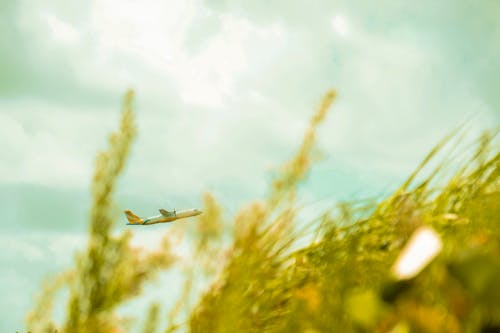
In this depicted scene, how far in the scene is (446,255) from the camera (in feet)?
3.95

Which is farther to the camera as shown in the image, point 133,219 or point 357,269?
point 133,219

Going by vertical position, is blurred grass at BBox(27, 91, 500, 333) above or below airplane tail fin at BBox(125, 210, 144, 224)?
below

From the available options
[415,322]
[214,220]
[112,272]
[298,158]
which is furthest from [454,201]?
[112,272]

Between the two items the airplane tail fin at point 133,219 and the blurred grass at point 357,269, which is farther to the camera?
the airplane tail fin at point 133,219

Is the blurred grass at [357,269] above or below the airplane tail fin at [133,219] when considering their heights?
below

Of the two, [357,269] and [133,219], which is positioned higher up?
[133,219]

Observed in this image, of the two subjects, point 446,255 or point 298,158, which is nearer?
point 446,255

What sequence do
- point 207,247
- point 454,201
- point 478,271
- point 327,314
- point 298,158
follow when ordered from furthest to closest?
point 454,201
point 298,158
point 207,247
point 327,314
point 478,271

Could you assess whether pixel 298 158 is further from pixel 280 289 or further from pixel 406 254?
pixel 406 254

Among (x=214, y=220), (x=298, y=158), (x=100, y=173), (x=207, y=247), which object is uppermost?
(x=100, y=173)

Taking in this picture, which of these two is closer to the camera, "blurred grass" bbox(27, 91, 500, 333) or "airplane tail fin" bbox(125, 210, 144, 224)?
"blurred grass" bbox(27, 91, 500, 333)

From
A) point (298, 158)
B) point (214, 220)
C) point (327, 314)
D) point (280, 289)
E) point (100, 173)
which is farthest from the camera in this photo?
point (100, 173)

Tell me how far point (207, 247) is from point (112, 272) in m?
5.43

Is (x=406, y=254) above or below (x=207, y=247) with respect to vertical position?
below
